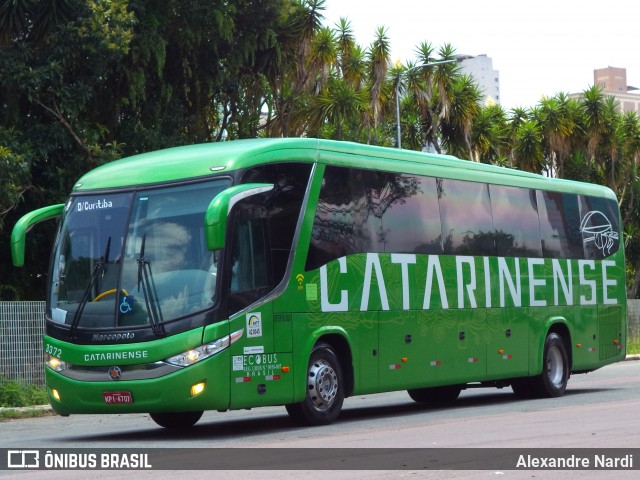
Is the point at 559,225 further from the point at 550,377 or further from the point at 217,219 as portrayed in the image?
the point at 217,219

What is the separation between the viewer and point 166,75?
28.3 meters

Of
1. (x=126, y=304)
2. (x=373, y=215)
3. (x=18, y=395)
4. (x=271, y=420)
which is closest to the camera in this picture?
(x=126, y=304)

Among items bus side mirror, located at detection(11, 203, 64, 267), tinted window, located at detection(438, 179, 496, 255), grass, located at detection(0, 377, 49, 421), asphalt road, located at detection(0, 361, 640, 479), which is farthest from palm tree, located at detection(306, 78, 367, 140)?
bus side mirror, located at detection(11, 203, 64, 267)

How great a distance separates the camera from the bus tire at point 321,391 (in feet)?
47.3

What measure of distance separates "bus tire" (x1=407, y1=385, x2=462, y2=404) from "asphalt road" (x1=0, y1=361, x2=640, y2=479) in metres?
0.19

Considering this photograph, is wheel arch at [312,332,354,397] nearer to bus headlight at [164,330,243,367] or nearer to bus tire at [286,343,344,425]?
bus tire at [286,343,344,425]

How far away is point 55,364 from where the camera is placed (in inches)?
544

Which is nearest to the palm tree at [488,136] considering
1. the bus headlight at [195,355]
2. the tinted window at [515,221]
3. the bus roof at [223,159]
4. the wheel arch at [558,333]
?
A: the wheel arch at [558,333]

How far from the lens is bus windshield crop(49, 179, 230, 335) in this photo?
13.2 metres

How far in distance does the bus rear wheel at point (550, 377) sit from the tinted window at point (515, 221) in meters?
1.56

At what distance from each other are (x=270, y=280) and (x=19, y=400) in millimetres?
7724

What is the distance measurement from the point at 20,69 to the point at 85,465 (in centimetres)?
1410

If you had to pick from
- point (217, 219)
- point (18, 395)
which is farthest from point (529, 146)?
point (217, 219)
